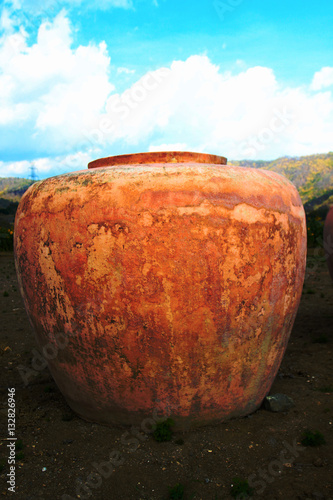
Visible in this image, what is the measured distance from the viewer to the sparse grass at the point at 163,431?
8.59 feet

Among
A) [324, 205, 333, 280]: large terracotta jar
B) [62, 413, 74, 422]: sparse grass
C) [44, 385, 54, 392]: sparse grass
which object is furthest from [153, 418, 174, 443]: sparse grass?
[324, 205, 333, 280]: large terracotta jar

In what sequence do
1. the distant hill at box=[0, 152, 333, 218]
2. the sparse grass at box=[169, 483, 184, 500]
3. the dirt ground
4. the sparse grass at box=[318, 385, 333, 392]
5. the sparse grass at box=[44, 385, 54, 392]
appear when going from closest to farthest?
1. the sparse grass at box=[169, 483, 184, 500]
2. the dirt ground
3. the sparse grass at box=[318, 385, 333, 392]
4. the sparse grass at box=[44, 385, 54, 392]
5. the distant hill at box=[0, 152, 333, 218]

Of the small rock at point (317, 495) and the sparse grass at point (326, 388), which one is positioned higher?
the small rock at point (317, 495)

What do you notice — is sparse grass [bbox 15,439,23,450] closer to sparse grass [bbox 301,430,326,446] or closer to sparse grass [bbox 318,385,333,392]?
sparse grass [bbox 301,430,326,446]

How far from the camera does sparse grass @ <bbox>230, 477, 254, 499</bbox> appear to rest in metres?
2.19

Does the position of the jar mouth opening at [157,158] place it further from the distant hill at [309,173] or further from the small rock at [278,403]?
the distant hill at [309,173]

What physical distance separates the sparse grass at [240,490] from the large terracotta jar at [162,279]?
0.53 meters

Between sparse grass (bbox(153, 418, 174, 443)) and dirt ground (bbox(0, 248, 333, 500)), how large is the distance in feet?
0.12

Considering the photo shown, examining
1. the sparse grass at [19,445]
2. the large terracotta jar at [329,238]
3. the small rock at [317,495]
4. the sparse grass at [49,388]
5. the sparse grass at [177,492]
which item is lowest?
the sparse grass at [49,388]

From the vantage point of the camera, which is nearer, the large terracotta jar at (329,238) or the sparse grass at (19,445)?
the sparse grass at (19,445)

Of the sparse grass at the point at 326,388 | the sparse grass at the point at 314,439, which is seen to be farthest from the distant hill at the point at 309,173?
the sparse grass at the point at 314,439

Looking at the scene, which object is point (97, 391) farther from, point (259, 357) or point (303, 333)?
point (303, 333)

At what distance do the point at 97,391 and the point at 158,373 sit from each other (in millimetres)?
521

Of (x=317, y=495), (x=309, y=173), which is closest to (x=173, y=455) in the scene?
(x=317, y=495)
